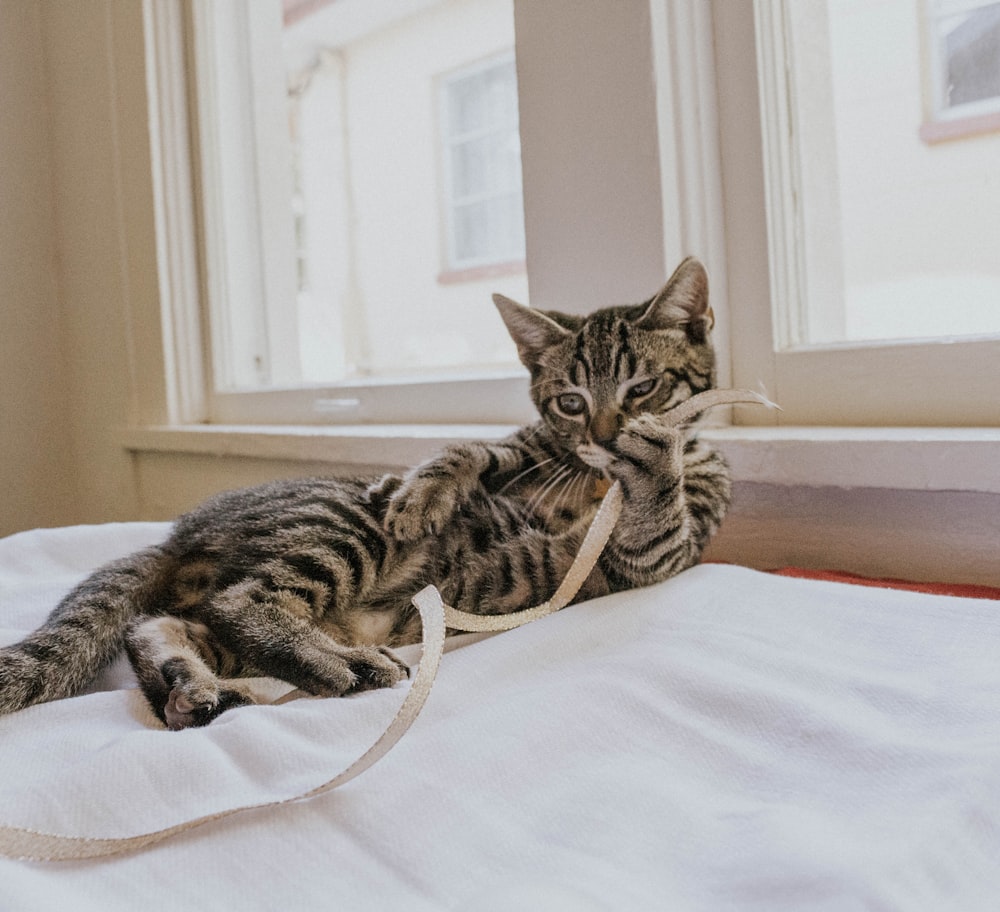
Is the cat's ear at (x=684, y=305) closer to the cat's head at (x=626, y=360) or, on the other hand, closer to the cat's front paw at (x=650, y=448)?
the cat's head at (x=626, y=360)

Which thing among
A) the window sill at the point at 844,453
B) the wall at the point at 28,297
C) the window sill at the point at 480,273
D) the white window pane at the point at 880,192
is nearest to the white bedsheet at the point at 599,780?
the window sill at the point at 844,453

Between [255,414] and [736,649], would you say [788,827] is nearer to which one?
[736,649]

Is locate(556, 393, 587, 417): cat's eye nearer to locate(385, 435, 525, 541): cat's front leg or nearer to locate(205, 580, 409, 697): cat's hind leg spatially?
locate(385, 435, 525, 541): cat's front leg

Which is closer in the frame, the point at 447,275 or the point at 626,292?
the point at 626,292

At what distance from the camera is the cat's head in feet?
3.31

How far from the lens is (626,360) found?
1026 mm

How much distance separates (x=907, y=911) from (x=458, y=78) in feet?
9.80

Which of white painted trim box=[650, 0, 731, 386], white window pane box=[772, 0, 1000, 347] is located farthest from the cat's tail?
white window pane box=[772, 0, 1000, 347]

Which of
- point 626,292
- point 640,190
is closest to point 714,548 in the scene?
point 626,292

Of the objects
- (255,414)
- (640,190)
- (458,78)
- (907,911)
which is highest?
(458,78)

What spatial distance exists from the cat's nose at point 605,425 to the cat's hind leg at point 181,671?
488 millimetres

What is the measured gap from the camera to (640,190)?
1208 millimetres

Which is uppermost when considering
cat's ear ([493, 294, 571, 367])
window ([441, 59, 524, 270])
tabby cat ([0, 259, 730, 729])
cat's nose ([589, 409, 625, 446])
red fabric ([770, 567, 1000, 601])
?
window ([441, 59, 524, 270])

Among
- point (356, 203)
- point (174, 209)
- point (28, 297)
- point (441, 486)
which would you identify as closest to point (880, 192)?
point (441, 486)
